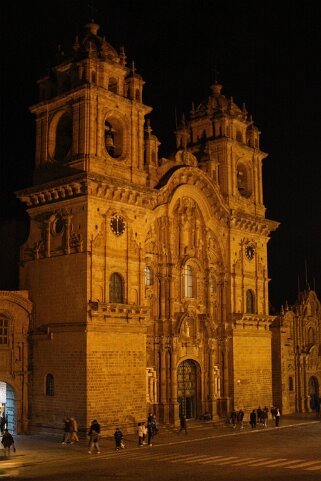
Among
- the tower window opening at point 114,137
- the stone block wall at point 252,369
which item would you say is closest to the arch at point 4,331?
the tower window opening at point 114,137

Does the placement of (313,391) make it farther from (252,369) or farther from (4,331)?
(4,331)

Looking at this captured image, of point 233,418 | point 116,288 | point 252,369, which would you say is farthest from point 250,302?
point 116,288

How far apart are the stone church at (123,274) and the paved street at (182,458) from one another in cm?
318

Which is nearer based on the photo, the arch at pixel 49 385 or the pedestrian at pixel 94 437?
the pedestrian at pixel 94 437

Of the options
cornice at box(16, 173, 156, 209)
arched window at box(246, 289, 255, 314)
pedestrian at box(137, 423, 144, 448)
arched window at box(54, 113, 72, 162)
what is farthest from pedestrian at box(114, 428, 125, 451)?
arched window at box(246, 289, 255, 314)

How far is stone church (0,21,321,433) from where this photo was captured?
40.7 meters

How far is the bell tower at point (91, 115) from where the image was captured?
138ft

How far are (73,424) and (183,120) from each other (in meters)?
27.5

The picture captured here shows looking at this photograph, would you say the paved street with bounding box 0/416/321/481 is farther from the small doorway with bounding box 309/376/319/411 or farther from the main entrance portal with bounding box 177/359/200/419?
the small doorway with bounding box 309/376/319/411

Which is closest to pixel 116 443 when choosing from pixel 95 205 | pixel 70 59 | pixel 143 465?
pixel 143 465

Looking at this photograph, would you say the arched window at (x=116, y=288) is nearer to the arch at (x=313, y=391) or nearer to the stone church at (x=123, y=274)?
the stone church at (x=123, y=274)

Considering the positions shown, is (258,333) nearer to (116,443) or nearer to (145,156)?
(145,156)

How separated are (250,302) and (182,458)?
2289 cm

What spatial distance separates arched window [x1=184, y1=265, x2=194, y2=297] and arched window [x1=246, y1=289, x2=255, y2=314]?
21.2ft
